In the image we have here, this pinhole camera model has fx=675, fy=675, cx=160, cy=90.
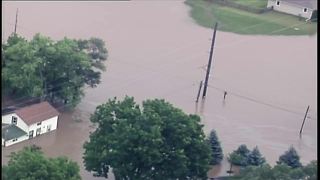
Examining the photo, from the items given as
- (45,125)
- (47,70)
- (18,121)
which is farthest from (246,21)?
(18,121)

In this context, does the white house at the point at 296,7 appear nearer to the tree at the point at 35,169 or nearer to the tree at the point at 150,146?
the tree at the point at 150,146

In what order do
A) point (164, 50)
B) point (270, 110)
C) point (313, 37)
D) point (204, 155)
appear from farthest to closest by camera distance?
point (313, 37) → point (164, 50) → point (270, 110) → point (204, 155)

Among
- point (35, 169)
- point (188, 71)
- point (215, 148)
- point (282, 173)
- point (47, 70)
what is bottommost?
point (35, 169)

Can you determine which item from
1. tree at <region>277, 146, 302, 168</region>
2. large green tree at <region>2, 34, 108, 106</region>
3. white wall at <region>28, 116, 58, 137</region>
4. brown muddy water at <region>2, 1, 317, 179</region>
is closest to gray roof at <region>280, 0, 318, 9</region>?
brown muddy water at <region>2, 1, 317, 179</region>

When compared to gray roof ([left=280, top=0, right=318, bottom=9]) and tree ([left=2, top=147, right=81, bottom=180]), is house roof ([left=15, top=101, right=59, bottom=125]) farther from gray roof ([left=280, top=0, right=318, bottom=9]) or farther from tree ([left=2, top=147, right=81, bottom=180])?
gray roof ([left=280, top=0, right=318, bottom=9])

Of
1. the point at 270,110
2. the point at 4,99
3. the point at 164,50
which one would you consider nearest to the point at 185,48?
the point at 164,50

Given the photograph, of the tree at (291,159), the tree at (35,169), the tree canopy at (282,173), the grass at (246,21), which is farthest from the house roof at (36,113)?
the grass at (246,21)

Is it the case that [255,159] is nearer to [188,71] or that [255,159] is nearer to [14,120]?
[14,120]

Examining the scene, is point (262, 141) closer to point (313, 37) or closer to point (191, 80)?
point (191, 80)
